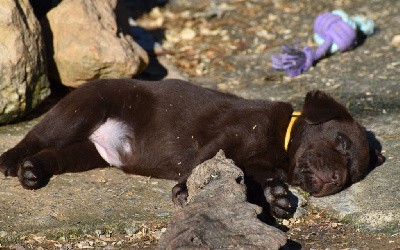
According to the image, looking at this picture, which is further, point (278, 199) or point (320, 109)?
point (320, 109)

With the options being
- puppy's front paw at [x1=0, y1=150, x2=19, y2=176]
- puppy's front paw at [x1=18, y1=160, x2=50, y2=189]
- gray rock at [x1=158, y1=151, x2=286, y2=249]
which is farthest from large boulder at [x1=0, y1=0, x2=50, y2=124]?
gray rock at [x1=158, y1=151, x2=286, y2=249]

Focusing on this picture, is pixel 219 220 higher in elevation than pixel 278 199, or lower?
higher

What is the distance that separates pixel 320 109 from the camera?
18.1ft

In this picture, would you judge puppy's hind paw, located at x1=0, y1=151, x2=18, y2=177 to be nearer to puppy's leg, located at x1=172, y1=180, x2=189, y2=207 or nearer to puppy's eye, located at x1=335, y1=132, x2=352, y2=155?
puppy's leg, located at x1=172, y1=180, x2=189, y2=207

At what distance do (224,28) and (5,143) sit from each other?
3.64m

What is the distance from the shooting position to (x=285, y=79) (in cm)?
750

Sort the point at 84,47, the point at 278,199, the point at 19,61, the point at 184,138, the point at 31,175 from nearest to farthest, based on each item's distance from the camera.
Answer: the point at 278,199 < the point at 31,175 < the point at 184,138 < the point at 19,61 < the point at 84,47

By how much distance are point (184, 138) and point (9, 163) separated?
1.18 m

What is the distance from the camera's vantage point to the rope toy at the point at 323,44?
300 inches

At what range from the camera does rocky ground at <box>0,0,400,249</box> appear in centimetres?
476

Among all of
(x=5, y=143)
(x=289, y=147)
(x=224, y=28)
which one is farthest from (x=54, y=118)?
(x=224, y=28)

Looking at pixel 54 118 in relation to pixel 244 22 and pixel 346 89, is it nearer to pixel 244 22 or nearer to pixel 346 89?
pixel 346 89

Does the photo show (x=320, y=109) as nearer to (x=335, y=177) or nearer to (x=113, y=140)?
(x=335, y=177)

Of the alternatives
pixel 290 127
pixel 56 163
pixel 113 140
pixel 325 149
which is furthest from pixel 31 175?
pixel 325 149
